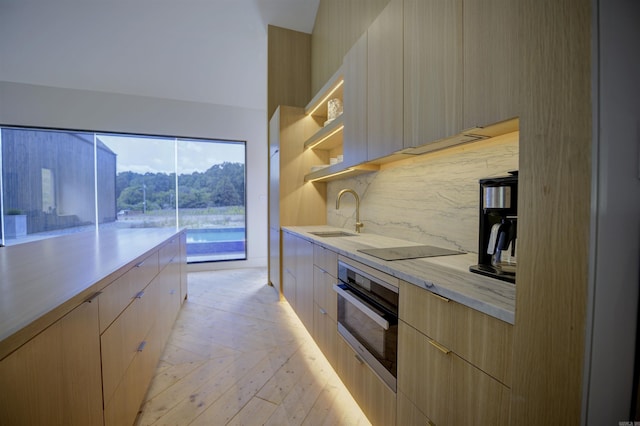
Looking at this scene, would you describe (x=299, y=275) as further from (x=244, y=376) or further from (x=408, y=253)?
(x=408, y=253)

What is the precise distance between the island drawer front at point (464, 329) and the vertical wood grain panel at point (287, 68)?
10.5ft

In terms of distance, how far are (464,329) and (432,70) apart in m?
1.01

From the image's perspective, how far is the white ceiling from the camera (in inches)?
117

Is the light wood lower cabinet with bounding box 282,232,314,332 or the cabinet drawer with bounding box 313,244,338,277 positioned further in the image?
the light wood lower cabinet with bounding box 282,232,314,332

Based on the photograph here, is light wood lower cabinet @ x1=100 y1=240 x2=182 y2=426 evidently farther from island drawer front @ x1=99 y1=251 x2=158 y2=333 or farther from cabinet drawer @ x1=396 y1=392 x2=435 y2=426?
cabinet drawer @ x1=396 y1=392 x2=435 y2=426

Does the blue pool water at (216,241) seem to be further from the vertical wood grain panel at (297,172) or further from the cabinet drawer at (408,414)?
the cabinet drawer at (408,414)

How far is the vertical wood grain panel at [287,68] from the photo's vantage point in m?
3.40

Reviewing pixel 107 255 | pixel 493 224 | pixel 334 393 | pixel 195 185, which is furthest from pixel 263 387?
pixel 195 185

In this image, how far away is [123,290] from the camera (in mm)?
1150

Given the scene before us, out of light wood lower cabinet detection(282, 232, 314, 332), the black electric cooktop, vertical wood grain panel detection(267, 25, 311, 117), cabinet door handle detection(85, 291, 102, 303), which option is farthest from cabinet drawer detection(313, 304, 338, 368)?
vertical wood grain panel detection(267, 25, 311, 117)

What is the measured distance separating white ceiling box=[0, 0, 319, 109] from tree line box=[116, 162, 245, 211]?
1.30m

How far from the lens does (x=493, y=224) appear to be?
1.00 meters

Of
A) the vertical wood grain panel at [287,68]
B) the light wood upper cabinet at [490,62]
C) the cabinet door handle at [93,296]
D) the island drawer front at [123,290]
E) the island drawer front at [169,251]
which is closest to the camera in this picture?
the light wood upper cabinet at [490,62]

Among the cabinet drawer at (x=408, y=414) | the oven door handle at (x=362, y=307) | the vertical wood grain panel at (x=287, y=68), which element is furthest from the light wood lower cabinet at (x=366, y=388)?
the vertical wood grain panel at (x=287, y=68)
